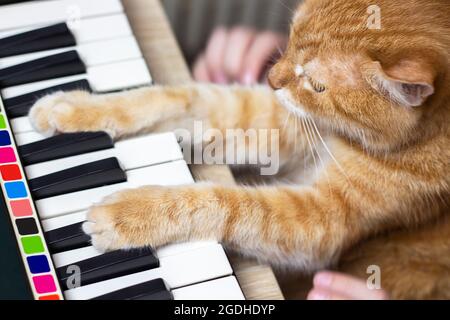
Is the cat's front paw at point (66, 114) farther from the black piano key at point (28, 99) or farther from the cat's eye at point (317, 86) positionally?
the cat's eye at point (317, 86)

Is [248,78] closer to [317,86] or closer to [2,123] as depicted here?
[317,86]

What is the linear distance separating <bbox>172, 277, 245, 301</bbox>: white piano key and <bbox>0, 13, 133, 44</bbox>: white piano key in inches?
18.2

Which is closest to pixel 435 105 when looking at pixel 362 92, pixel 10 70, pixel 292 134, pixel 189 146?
pixel 362 92

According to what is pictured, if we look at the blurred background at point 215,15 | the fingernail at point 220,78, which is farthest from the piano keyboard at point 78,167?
the blurred background at point 215,15

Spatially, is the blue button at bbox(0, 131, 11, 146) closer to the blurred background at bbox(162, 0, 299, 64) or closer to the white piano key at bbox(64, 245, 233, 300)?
the white piano key at bbox(64, 245, 233, 300)

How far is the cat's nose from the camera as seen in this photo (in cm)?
109

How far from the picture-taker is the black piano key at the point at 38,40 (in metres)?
1.05

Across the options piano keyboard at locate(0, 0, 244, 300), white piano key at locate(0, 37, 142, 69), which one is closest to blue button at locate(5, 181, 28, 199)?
piano keyboard at locate(0, 0, 244, 300)

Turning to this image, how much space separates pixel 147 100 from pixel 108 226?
26 centimetres

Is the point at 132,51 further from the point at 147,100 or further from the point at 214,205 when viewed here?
the point at 214,205

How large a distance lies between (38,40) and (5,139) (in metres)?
0.20

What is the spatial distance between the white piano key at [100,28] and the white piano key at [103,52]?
10 millimetres

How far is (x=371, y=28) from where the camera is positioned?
3.18ft

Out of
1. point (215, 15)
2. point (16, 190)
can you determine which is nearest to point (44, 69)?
point (16, 190)
